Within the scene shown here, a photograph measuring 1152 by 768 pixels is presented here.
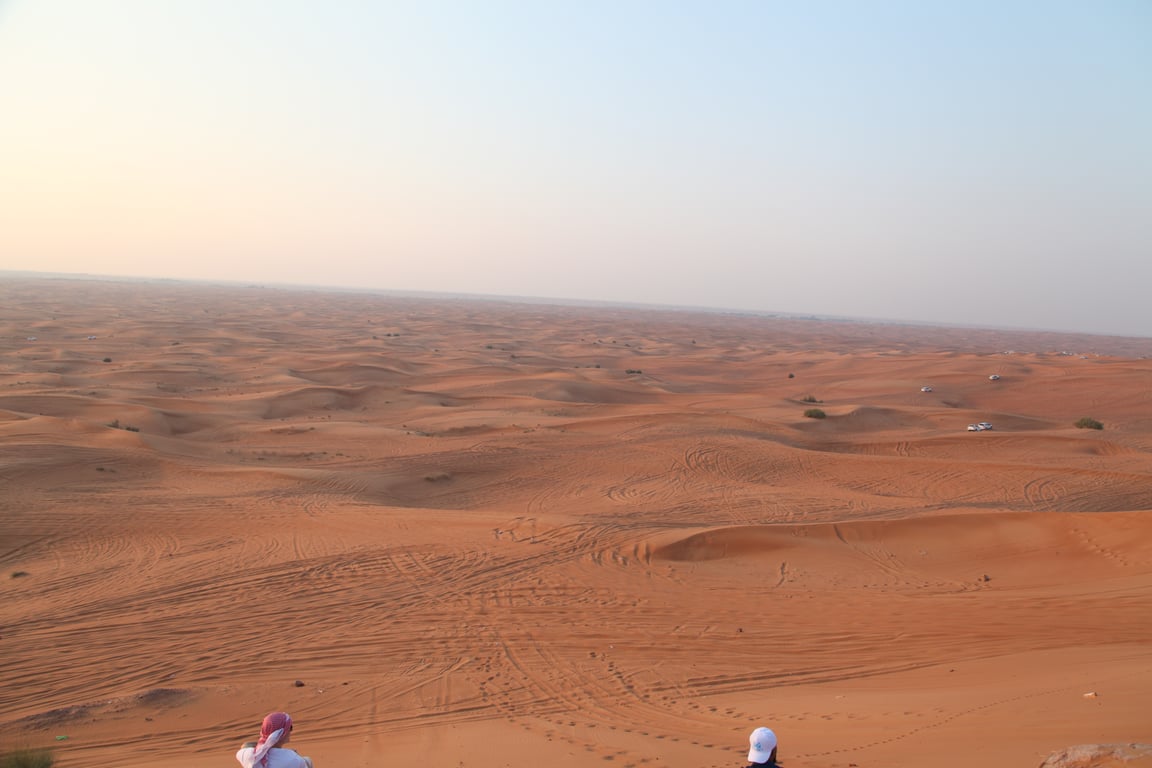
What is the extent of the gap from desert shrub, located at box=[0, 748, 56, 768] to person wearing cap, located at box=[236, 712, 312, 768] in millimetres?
2623

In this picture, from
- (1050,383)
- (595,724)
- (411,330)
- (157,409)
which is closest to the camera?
(595,724)

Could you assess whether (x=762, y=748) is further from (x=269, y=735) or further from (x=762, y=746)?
(x=269, y=735)

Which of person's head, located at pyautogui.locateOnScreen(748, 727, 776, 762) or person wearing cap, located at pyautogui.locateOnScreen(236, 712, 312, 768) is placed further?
person wearing cap, located at pyautogui.locateOnScreen(236, 712, 312, 768)

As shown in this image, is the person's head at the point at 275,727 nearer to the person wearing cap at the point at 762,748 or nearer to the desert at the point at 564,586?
the desert at the point at 564,586

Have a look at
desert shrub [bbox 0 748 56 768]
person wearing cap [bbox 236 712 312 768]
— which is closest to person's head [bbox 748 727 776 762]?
person wearing cap [bbox 236 712 312 768]

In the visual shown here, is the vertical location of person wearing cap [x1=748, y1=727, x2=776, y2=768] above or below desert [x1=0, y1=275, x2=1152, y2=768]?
above

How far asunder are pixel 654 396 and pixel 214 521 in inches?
993

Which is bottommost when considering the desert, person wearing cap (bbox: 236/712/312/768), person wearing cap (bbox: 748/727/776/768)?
the desert

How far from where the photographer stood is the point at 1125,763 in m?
4.59

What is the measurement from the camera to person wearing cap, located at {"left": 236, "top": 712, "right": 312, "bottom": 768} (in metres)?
4.50

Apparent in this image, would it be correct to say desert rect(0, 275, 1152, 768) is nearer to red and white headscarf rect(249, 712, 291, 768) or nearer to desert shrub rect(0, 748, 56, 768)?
desert shrub rect(0, 748, 56, 768)

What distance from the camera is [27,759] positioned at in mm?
5930

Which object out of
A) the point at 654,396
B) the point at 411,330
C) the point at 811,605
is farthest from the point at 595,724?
the point at 411,330

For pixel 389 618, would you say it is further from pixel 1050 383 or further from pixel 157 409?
pixel 1050 383
